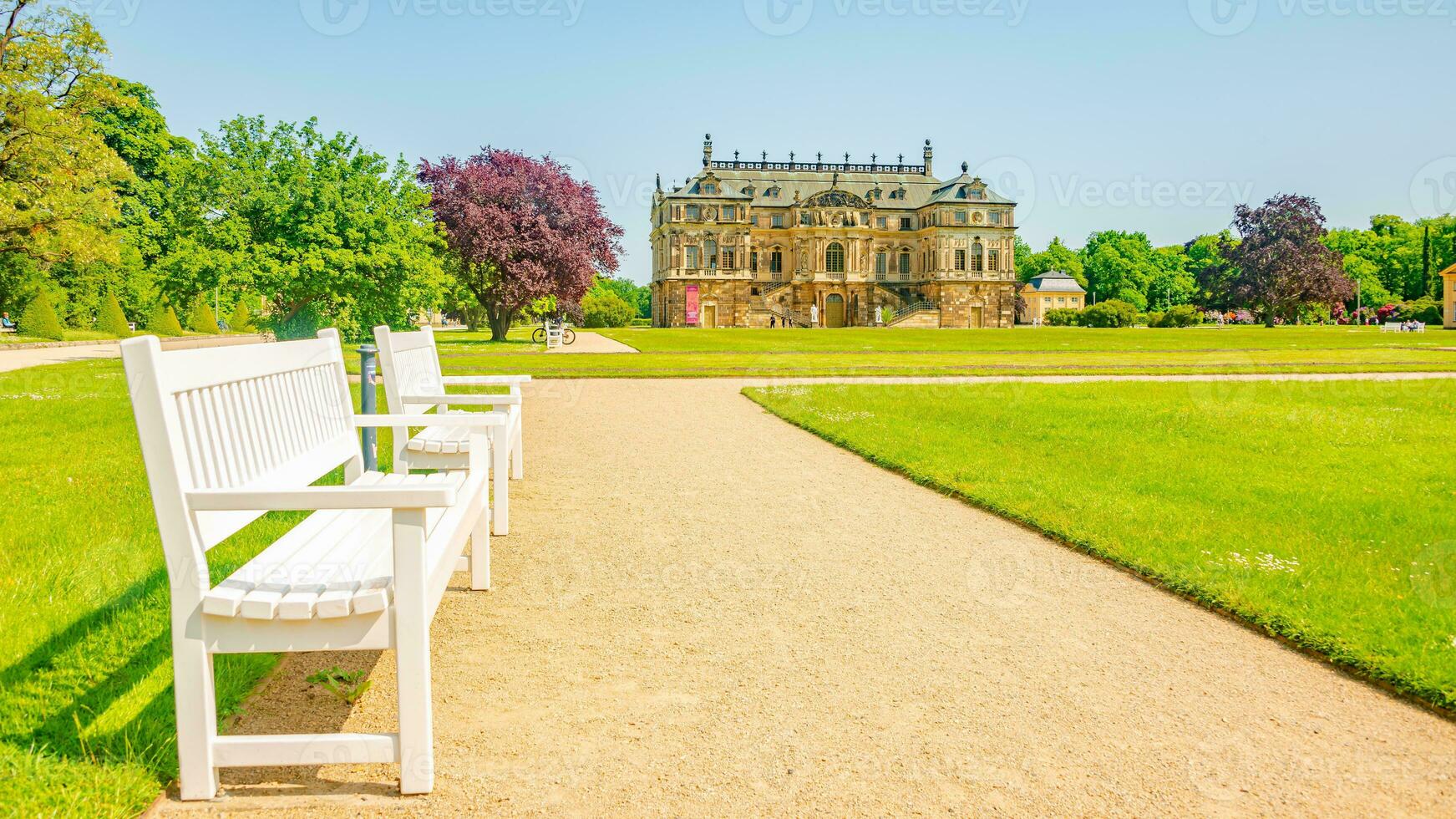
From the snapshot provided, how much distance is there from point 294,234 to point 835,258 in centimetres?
6494

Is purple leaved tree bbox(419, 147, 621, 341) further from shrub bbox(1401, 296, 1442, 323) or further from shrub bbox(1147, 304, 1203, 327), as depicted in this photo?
shrub bbox(1401, 296, 1442, 323)

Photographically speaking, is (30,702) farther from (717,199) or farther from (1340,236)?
(1340,236)

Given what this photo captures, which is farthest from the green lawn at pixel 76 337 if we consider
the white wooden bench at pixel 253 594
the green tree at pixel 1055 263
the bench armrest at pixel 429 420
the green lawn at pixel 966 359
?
the green tree at pixel 1055 263

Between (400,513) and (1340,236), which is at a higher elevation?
(1340,236)

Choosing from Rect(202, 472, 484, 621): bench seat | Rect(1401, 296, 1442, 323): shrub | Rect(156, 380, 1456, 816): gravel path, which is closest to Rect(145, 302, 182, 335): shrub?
Rect(156, 380, 1456, 816): gravel path

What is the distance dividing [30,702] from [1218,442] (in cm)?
948

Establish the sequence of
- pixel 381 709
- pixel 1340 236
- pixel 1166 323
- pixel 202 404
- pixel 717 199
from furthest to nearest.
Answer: pixel 1340 236, pixel 717 199, pixel 1166 323, pixel 381 709, pixel 202 404

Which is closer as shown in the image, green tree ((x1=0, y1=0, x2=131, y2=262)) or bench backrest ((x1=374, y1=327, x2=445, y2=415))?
bench backrest ((x1=374, y1=327, x2=445, y2=415))

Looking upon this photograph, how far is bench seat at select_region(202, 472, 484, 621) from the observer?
279 cm

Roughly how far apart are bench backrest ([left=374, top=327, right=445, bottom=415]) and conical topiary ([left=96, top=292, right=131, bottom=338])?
39.0 meters

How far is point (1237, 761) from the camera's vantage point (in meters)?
3.03

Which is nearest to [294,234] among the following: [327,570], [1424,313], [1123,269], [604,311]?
[327,570]

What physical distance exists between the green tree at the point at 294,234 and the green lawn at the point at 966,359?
2.46 meters

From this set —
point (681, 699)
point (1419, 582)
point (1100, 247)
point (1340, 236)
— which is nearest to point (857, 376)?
point (1419, 582)
